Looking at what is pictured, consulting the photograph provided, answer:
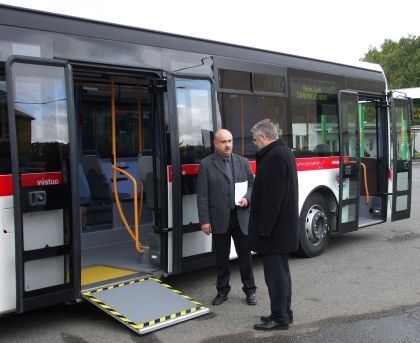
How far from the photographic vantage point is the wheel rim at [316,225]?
758 centimetres

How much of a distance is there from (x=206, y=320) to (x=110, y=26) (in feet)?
9.82

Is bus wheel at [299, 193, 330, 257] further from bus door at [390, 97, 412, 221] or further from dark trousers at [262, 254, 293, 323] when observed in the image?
dark trousers at [262, 254, 293, 323]

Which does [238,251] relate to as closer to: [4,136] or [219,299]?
[219,299]

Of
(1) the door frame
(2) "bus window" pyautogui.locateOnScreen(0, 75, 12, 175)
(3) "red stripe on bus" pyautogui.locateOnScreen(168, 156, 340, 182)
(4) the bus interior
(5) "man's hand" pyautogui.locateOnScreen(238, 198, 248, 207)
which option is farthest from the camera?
(1) the door frame

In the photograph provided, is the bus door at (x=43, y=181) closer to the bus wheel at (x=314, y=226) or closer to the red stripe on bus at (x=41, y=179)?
the red stripe on bus at (x=41, y=179)

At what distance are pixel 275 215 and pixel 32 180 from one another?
206 cm

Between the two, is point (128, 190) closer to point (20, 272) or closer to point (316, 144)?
point (316, 144)

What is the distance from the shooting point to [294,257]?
769 cm

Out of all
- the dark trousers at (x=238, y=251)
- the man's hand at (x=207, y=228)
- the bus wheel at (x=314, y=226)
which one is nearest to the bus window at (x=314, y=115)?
the bus wheel at (x=314, y=226)

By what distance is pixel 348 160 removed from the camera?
8.06 metres

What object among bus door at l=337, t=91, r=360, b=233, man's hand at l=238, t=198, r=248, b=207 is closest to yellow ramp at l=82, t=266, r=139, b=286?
man's hand at l=238, t=198, r=248, b=207

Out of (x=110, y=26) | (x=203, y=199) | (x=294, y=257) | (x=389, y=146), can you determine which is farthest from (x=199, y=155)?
(x=389, y=146)

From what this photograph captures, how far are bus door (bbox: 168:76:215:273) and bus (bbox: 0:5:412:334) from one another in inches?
0.6

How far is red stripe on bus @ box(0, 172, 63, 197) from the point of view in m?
4.33
